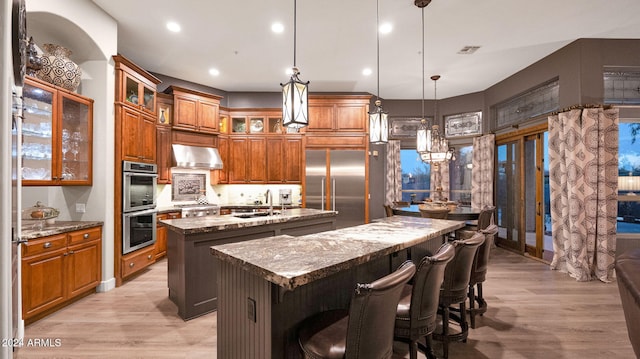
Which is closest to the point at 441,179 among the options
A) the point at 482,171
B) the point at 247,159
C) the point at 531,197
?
the point at 482,171

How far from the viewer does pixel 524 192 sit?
5.53m

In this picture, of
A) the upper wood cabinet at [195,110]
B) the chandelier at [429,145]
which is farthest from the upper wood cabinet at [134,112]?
the chandelier at [429,145]

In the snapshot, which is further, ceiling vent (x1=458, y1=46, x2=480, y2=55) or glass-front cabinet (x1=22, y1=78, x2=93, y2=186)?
ceiling vent (x1=458, y1=46, x2=480, y2=55)

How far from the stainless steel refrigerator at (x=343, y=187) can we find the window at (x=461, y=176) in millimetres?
2601

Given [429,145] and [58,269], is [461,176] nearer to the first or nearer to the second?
[429,145]

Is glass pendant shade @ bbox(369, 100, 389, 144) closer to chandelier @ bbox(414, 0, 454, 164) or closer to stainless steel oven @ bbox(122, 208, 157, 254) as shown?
chandelier @ bbox(414, 0, 454, 164)

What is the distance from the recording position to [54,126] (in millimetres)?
3193

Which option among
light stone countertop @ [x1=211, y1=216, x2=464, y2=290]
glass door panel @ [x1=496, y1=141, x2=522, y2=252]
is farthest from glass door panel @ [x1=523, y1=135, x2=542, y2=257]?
light stone countertop @ [x1=211, y1=216, x2=464, y2=290]

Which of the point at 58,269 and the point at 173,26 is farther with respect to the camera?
the point at 173,26

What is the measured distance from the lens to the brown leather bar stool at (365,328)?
4.00 feet

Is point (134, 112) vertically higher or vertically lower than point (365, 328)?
higher

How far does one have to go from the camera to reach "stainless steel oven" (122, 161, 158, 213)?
12.7 ft

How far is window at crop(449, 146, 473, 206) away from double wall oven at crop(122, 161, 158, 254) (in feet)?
21.3

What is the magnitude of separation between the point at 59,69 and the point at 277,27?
2.65m
